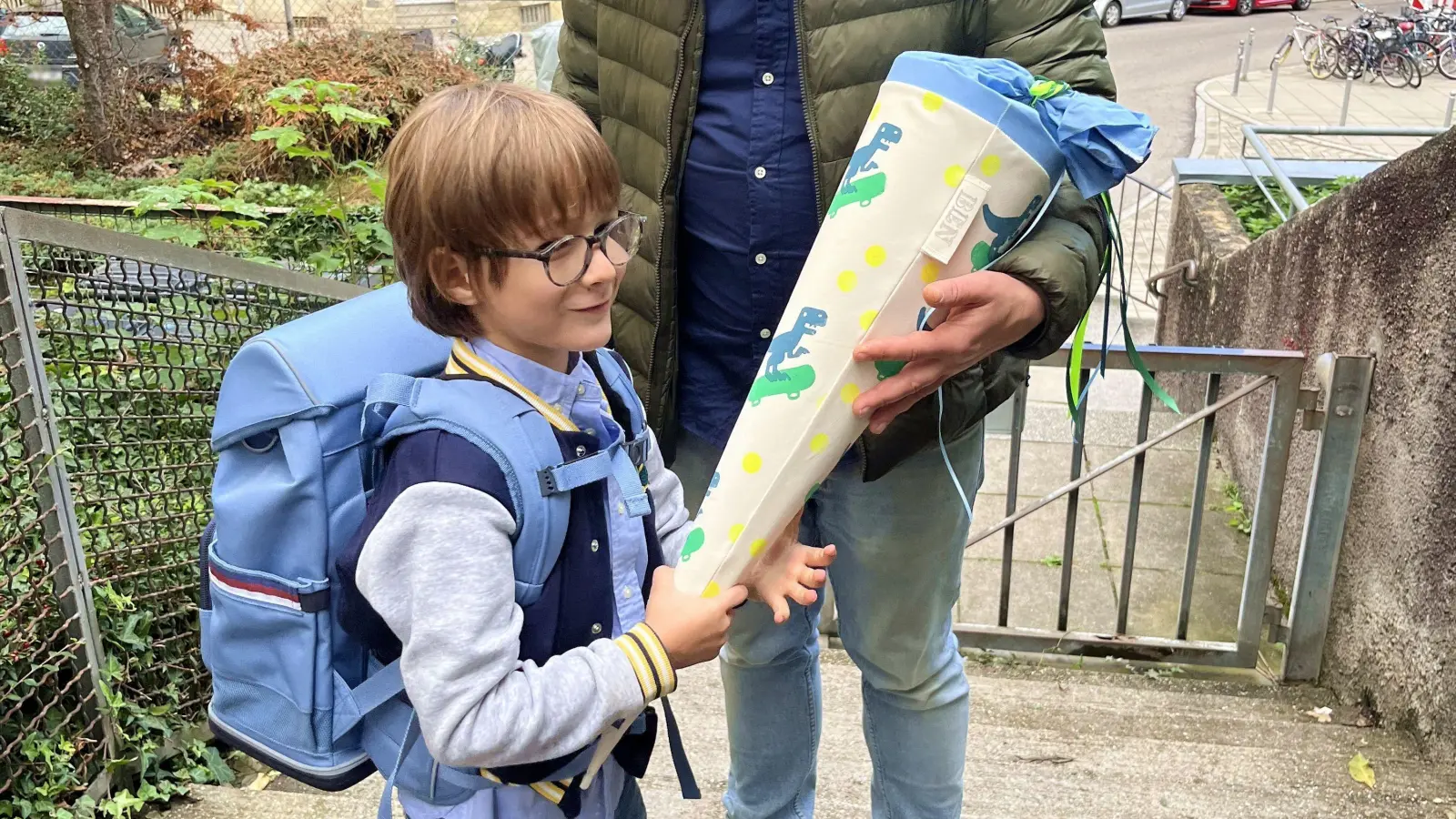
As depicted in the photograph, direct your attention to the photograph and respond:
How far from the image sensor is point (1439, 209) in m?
2.83

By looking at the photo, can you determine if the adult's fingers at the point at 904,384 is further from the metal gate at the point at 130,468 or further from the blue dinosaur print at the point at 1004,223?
the metal gate at the point at 130,468

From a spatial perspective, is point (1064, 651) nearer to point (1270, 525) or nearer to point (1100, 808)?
point (1270, 525)

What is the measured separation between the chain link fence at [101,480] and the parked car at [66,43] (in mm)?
9756

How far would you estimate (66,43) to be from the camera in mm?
12828

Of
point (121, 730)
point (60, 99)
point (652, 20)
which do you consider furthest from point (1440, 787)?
point (60, 99)

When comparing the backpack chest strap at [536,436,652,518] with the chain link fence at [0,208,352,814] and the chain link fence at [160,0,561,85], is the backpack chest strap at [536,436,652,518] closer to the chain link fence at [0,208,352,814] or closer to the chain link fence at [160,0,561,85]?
the chain link fence at [0,208,352,814]

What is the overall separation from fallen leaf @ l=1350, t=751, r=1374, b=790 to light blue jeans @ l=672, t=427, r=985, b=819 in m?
1.28

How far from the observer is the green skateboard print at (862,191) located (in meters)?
1.31

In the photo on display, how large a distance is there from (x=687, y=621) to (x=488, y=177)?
1.76 ft

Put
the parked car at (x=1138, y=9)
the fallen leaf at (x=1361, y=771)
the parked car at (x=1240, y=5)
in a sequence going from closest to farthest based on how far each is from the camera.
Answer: the fallen leaf at (x=1361, y=771), the parked car at (x=1138, y=9), the parked car at (x=1240, y=5)

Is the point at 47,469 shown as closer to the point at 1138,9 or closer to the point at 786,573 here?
the point at 786,573

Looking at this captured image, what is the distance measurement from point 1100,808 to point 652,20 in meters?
1.94

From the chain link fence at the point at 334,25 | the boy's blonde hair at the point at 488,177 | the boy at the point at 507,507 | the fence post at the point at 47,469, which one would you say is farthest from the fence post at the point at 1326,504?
the chain link fence at the point at 334,25

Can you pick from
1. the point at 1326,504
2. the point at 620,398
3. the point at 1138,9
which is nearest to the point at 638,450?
the point at 620,398
